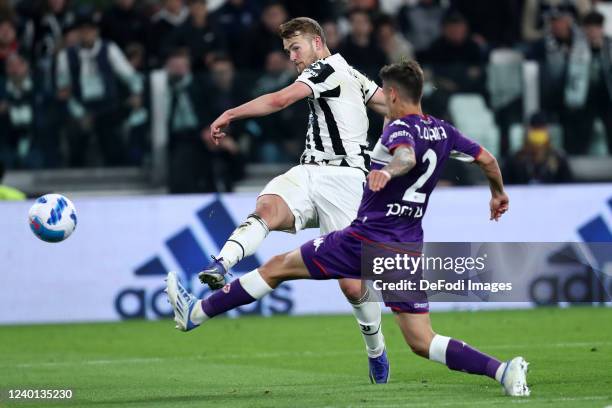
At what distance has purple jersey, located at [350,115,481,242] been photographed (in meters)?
8.28

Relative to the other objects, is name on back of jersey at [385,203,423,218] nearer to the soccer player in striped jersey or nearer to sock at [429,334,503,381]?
sock at [429,334,503,381]

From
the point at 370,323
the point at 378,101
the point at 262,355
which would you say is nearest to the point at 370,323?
the point at 370,323

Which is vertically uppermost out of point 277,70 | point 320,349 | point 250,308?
point 277,70

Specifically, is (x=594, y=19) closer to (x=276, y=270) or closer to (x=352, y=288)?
(x=352, y=288)

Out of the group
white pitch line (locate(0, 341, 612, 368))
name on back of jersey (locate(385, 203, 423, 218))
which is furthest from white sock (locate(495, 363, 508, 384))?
white pitch line (locate(0, 341, 612, 368))

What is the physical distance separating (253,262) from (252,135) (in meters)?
3.09

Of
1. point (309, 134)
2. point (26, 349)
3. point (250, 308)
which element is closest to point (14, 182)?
point (250, 308)

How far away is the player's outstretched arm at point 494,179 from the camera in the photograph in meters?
8.56

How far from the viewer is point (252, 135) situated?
59.5 feet

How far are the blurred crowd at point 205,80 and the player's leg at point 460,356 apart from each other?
8.97 meters

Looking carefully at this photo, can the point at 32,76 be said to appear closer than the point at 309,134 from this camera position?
No

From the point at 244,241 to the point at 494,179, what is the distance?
186 cm

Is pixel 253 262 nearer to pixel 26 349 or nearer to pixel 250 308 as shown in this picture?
pixel 250 308

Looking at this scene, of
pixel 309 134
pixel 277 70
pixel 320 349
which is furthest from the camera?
pixel 277 70
